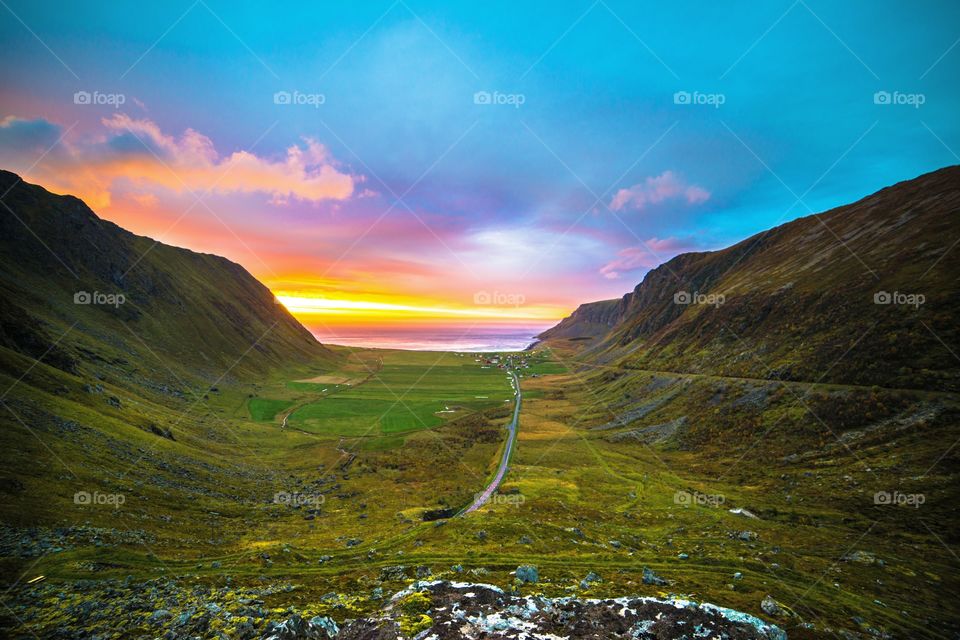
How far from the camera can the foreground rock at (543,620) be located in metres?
16.3

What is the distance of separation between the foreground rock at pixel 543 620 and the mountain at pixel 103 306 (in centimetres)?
5800

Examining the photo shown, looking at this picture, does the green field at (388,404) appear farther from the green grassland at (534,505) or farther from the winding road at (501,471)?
the winding road at (501,471)

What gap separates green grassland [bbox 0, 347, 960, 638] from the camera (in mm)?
23312

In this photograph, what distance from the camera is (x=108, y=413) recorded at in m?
47.6

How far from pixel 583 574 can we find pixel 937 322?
73308 mm

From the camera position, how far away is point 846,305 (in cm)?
7381

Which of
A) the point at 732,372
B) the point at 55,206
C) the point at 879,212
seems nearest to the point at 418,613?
the point at 732,372

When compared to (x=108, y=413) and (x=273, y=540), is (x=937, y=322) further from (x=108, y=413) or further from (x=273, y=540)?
(x=108, y=413)

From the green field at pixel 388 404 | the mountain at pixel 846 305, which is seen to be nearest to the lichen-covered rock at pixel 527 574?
the mountain at pixel 846 305

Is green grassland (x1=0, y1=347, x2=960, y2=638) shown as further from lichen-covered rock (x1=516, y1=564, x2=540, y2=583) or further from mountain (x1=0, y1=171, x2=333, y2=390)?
mountain (x1=0, y1=171, x2=333, y2=390)

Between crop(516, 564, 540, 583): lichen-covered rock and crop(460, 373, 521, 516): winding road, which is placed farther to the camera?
crop(460, 373, 521, 516): winding road

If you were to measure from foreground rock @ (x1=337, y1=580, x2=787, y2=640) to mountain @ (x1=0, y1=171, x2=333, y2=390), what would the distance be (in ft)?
190

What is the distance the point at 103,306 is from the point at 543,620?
149568mm

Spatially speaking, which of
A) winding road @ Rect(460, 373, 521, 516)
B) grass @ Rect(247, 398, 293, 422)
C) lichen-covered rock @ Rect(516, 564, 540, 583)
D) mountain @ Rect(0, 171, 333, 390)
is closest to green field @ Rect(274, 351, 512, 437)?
grass @ Rect(247, 398, 293, 422)
